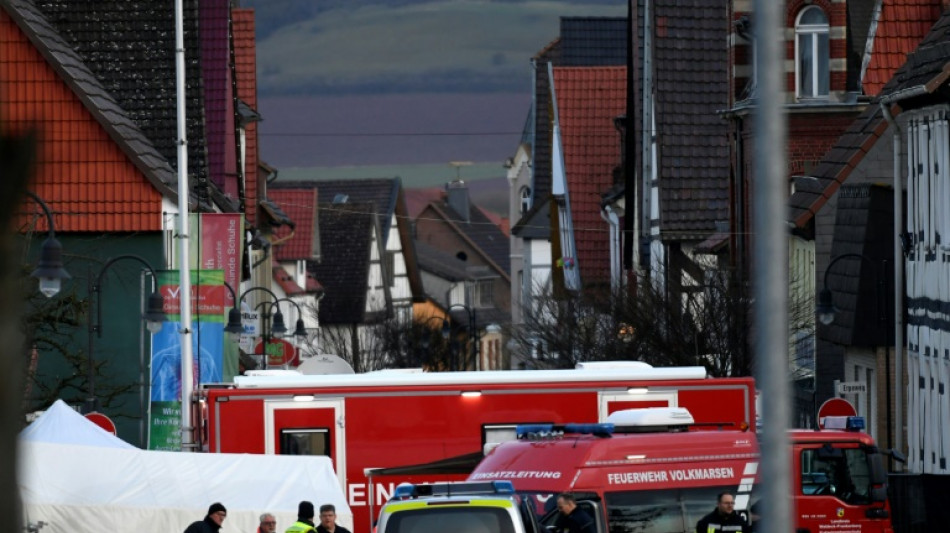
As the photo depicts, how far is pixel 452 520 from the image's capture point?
1441cm

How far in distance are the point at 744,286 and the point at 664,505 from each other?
1893 centimetres

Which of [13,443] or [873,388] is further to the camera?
[873,388]

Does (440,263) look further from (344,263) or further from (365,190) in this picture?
(344,263)

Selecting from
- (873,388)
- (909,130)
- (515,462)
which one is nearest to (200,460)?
(515,462)

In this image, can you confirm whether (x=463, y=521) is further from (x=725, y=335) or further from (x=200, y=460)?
(x=725, y=335)

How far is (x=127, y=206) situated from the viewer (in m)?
35.4

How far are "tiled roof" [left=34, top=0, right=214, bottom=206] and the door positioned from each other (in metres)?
17.5

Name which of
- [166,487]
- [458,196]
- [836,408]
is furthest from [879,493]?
[458,196]

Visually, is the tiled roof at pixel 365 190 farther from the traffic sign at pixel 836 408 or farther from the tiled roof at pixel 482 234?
the traffic sign at pixel 836 408

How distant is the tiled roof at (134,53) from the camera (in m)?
38.8

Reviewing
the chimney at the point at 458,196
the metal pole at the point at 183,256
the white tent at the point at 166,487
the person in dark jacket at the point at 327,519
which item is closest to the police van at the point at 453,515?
the person in dark jacket at the point at 327,519

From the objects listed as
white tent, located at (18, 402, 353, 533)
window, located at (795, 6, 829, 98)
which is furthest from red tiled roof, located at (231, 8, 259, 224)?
white tent, located at (18, 402, 353, 533)

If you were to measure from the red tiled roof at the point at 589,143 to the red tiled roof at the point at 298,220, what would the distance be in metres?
14.1

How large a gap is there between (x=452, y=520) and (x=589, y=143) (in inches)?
2061
